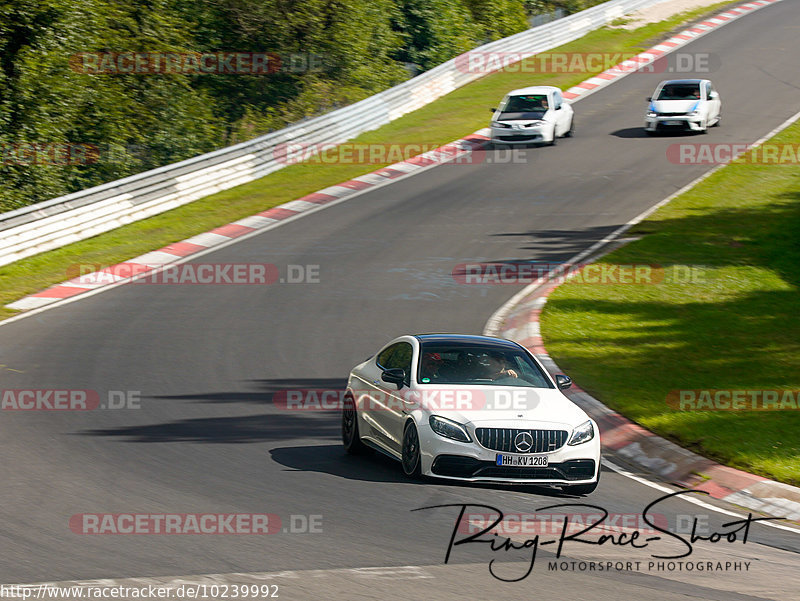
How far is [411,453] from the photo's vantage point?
10.4 meters

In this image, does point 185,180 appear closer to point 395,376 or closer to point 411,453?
point 395,376

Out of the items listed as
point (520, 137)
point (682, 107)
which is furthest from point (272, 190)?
point (682, 107)

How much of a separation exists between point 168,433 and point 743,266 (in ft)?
42.7

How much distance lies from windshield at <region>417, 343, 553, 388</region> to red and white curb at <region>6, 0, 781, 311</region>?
412 inches

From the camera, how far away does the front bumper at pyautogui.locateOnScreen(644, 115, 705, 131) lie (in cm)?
3238

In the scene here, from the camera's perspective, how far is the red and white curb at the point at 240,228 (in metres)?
20.5

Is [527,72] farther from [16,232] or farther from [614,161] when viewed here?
[16,232]

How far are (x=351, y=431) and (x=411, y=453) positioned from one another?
1376 mm

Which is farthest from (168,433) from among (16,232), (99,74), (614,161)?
(99,74)

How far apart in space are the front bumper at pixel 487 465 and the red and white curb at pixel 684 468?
1412mm

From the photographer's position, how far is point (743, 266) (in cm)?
2100

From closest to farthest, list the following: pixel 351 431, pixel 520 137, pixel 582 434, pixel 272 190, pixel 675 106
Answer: pixel 582 434 → pixel 351 431 → pixel 272 190 → pixel 520 137 → pixel 675 106

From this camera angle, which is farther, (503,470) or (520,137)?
(520,137)

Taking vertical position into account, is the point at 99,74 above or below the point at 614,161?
above
